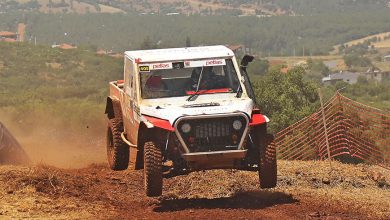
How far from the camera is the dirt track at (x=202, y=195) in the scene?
37.8 ft

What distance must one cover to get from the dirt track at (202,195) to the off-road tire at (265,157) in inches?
15.6

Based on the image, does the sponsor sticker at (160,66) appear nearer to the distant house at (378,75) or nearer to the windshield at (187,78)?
the windshield at (187,78)

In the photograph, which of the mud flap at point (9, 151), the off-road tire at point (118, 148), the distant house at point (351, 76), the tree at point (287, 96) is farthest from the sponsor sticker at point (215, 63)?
the distant house at point (351, 76)

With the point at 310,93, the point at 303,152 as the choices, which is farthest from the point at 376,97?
the point at 303,152

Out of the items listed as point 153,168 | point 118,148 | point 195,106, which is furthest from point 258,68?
point 153,168

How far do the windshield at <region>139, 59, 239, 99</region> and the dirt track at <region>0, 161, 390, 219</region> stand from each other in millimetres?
1777

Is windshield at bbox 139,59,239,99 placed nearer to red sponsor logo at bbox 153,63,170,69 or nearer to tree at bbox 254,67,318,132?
red sponsor logo at bbox 153,63,170,69

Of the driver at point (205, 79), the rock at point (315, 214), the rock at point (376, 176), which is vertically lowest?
the rock at point (376, 176)

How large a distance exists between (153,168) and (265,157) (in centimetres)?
177

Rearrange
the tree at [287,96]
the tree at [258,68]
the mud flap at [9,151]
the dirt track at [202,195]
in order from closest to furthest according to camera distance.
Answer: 1. the dirt track at [202,195]
2. the mud flap at [9,151]
3. the tree at [287,96]
4. the tree at [258,68]

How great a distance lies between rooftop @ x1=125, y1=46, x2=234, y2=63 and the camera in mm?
13539

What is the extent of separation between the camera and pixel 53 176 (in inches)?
528

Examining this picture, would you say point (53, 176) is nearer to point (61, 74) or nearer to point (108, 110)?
point (108, 110)

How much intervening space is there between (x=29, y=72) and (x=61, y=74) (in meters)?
4.57
